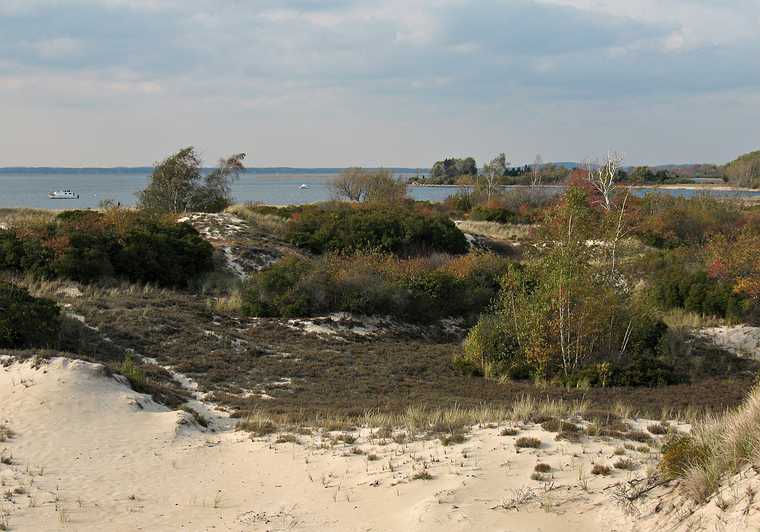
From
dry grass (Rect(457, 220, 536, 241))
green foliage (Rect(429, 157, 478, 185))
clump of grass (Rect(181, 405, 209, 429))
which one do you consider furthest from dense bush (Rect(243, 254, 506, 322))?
green foliage (Rect(429, 157, 478, 185))

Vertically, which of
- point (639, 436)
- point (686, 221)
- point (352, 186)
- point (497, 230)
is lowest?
point (639, 436)

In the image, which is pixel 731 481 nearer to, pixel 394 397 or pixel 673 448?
pixel 673 448

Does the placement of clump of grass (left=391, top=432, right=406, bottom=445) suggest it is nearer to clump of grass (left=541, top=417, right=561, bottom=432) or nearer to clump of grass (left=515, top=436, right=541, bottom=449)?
clump of grass (left=515, top=436, right=541, bottom=449)

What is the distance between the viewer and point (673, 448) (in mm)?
7801

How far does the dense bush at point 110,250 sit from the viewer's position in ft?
89.1

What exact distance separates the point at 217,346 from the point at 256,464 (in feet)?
33.7

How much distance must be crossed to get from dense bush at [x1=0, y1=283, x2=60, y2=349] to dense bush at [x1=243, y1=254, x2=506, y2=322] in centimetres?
777

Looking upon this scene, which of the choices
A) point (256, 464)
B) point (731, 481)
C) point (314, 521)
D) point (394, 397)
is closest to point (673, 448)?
point (731, 481)

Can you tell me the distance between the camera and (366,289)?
26766 mm

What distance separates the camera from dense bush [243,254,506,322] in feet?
86.5

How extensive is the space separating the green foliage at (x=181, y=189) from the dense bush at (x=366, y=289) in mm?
22434

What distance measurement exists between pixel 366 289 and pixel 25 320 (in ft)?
39.0

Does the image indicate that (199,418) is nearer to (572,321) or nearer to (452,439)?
(452,439)

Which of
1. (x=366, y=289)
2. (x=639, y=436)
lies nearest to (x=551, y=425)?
(x=639, y=436)
